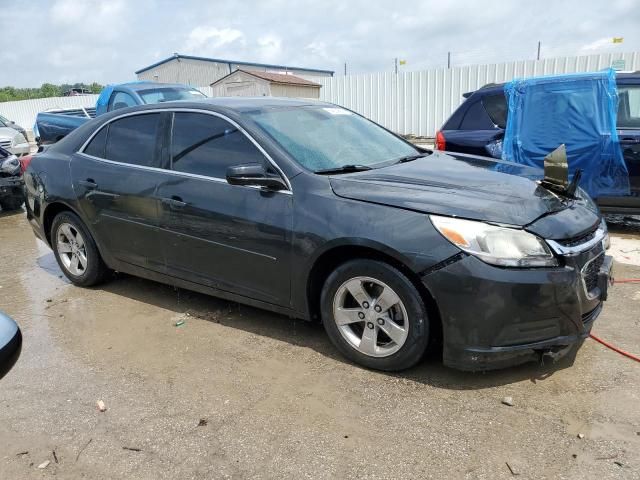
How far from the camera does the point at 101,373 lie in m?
3.59

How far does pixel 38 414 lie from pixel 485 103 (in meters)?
6.00

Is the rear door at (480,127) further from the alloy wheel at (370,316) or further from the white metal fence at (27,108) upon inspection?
the white metal fence at (27,108)

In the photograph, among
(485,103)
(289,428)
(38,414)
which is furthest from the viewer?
(485,103)

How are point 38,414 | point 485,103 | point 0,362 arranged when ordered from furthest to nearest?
1. point 485,103
2. point 38,414
3. point 0,362

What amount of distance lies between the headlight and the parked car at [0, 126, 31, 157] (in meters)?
13.7

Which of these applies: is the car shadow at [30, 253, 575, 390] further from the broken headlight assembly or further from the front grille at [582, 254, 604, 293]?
the broken headlight assembly

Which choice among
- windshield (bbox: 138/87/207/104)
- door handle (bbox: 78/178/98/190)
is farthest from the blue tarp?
windshield (bbox: 138/87/207/104)

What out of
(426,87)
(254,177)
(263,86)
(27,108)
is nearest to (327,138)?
(254,177)

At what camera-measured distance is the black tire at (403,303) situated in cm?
308

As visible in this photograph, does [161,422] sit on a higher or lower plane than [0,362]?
lower

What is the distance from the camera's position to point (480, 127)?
696 cm

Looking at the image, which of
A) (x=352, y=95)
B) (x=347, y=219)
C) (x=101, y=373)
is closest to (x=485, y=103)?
(x=347, y=219)

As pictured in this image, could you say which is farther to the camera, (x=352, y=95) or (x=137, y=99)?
(x=352, y=95)

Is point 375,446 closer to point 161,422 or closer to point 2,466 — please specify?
point 161,422
